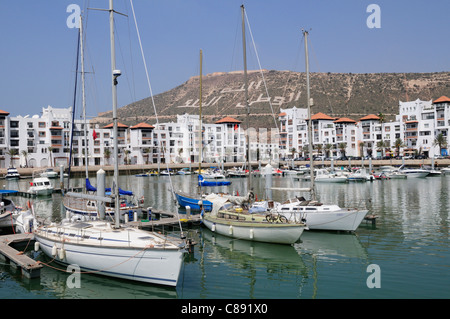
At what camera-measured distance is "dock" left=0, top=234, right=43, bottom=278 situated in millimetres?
18375

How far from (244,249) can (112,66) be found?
13530 mm

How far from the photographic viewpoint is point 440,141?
105 m

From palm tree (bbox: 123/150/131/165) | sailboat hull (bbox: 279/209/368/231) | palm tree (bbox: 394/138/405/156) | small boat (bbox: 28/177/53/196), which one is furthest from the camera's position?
palm tree (bbox: 123/150/131/165)

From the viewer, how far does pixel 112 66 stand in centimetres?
1883

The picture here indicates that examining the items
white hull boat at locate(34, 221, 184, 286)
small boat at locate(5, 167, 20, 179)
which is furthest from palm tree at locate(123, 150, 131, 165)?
white hull boat at locate(34, 221, 184, 286)

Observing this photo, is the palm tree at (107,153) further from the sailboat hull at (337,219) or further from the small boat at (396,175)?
the sailboat hull at (337,219)

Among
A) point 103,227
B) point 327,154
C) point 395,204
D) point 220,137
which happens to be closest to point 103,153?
point 220,137

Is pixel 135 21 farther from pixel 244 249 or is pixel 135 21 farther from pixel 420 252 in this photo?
pixel 420 252

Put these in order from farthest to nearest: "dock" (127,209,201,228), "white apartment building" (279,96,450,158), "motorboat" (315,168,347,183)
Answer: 1. "white apartment building" (279,96,450,158)
2. "motorboat" (315,168,347,183)
3. "dock" (127,209,201,228)

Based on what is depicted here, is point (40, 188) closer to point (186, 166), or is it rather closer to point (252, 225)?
point (252, 225)

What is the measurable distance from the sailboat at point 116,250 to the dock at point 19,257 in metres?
1.22

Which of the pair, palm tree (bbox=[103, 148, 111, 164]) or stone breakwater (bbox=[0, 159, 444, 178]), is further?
palm tree (bbox=[103, 148, 111, 164])

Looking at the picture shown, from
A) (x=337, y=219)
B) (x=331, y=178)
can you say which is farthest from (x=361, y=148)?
(x=337, y=219)

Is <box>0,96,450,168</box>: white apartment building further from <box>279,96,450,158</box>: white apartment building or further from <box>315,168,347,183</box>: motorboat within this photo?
<box>315,168,347,183</box>: motorboat
